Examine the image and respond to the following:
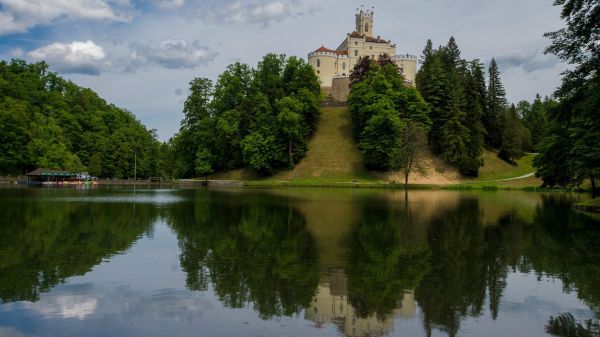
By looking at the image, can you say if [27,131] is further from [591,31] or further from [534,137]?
[534,137]

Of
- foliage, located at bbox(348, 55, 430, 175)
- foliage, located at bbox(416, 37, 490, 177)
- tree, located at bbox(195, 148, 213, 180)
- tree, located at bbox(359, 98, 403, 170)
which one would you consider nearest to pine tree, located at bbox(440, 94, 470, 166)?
foliage, located at bbox(416, 37, 490, 177)

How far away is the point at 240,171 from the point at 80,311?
69.2 metres

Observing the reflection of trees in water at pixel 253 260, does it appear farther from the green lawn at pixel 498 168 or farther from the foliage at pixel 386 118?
the green lawn at pixel 498 168

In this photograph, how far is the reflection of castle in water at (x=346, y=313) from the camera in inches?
303

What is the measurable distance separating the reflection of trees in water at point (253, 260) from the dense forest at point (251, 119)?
50.2m

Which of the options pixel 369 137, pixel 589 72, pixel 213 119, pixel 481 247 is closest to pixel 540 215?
pixel 589 72

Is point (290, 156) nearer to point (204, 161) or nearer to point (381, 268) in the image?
point (204, 161)

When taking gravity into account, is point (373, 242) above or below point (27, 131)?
below

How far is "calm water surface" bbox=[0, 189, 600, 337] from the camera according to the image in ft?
26.0

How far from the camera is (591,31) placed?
82.1 ft

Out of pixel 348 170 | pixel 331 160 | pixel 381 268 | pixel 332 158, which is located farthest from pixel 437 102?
pixel 381 268

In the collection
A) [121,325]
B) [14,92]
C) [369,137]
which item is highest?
[14,92]

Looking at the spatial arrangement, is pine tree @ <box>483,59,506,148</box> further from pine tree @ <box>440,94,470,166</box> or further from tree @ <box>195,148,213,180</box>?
tree @ <box>195,148,213,180</box>

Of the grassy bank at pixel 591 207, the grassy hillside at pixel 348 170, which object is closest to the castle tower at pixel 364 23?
the grassy hillside at pixel 348 170
